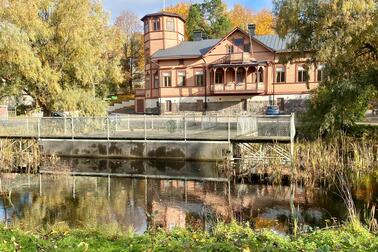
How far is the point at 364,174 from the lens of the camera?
50.0ft

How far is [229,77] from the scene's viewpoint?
43031 mm

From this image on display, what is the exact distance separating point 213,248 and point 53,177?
13684 millimetres

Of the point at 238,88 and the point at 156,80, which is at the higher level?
the point at 156,80

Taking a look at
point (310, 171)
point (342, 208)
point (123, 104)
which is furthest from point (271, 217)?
point (123, 104)

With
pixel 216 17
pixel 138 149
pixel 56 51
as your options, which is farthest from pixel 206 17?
pixel 138 149

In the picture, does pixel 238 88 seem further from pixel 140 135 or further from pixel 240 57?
pixel 140 135

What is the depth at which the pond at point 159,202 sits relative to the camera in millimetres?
10928

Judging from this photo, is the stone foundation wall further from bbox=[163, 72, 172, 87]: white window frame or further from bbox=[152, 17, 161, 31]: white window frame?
bbox=[152, 17, 161, 31]: white window frame

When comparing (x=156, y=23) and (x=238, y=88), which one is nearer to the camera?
(x=238, y=88)

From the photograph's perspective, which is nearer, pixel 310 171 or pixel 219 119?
pixel 310 171

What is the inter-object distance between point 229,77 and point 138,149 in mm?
23898

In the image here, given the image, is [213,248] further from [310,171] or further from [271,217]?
[310,171]

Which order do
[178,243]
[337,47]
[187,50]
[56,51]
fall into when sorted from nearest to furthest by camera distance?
[178,243]
[337,47]
[56,51]
[187,50]

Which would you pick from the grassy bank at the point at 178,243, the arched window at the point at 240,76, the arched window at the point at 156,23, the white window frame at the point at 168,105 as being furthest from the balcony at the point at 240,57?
the grassy bank at the point at 178,243
